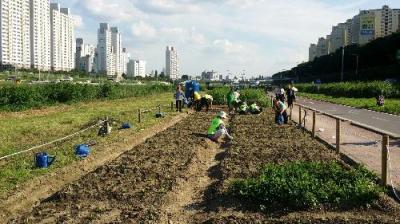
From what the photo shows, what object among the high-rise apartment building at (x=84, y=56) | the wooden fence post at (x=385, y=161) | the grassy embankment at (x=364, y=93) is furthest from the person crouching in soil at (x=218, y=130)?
the high-rise apartment building at (x=84, y=56)

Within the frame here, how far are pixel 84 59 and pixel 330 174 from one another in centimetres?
16706

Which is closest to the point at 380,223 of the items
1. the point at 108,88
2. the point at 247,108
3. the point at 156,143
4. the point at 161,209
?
the point at 161,209

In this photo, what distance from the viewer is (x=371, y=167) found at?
11148 mm

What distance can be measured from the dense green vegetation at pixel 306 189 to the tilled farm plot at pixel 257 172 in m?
0.17

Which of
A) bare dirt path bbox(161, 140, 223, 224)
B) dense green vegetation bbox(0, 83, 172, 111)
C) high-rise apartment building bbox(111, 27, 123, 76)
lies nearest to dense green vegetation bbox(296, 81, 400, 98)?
dense green vegetation bbox(0, 83, 172, 111)

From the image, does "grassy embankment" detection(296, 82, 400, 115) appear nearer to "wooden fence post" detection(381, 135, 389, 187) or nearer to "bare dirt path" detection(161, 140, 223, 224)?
"bare dirt path" detection(161, 140, 223, 224)

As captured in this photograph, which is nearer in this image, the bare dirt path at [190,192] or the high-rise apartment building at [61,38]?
the bare dirt path at [190,192]

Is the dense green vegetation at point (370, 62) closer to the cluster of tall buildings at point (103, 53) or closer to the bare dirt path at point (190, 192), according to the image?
the bare dirt path at point (190, 192)

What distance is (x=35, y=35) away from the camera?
11688 centimetres

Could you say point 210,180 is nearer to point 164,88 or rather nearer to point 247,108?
point 247,108

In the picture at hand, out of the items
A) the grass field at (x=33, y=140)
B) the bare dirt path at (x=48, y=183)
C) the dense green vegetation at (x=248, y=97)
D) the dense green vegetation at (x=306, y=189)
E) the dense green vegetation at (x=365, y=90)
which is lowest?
the bare dirt path at (x=48, y=183)

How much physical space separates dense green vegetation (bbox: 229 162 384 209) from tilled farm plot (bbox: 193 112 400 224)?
171 mm

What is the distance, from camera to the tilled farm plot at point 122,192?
7977mm

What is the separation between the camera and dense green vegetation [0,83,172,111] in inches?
1215
